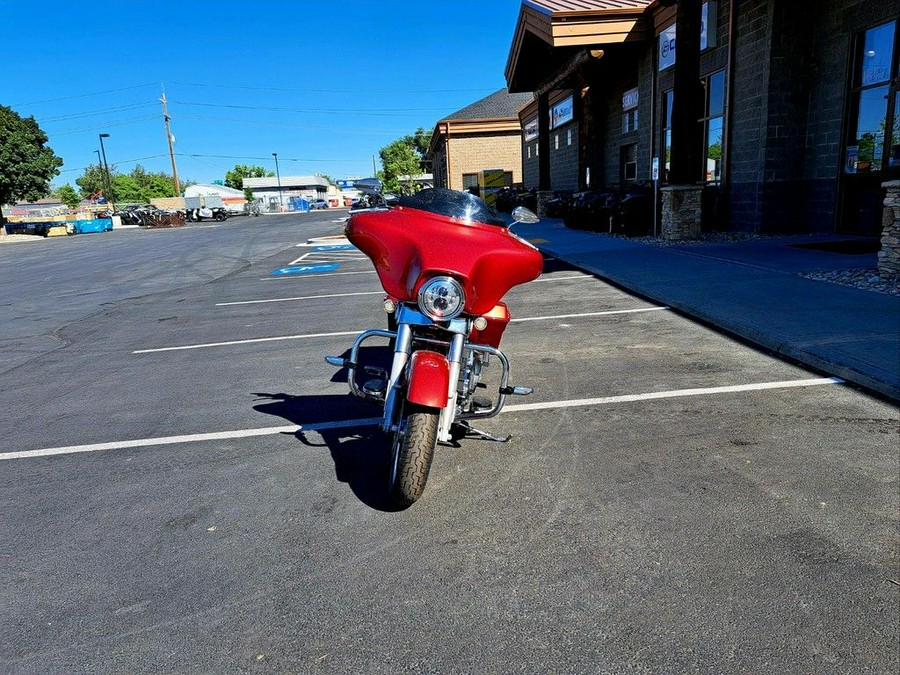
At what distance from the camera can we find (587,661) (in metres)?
2.22

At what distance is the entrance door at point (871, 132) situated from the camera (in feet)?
37.2

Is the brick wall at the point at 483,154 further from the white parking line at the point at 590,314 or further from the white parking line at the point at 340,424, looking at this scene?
the white parking line at the point at 340,424

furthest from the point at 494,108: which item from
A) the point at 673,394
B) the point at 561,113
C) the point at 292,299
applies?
the point at 673,394

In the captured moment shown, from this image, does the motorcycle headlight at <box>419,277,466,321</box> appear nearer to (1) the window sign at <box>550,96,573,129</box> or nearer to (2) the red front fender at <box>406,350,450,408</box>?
(2) the red front fender at <box>406,350,450,408</box>

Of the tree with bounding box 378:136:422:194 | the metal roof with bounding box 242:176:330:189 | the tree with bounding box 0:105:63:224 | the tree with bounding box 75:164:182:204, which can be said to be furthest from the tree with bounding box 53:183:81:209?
the tree with bounding box 0:105:63:224

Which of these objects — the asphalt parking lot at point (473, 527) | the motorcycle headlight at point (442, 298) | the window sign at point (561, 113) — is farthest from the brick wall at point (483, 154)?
the motorcycle headlight at point (442, 298)

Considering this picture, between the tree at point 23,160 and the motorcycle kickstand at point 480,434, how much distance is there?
165 feet

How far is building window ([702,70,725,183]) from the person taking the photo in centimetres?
1561

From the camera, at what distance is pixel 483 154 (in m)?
43.1

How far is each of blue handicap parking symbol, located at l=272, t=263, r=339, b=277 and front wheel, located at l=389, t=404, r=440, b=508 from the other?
40.0 feet

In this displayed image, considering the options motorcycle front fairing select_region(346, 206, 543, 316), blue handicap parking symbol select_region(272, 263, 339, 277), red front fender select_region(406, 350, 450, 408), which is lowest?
blue handicap parking symbol select_region(272, 263, 339, 277)

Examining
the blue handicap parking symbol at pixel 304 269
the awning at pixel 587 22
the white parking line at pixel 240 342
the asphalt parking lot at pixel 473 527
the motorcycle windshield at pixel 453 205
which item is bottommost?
the asphalt parking lot at pixel 473 527

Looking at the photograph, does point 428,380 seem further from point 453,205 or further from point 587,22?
point 587,22

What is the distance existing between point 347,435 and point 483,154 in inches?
1614
